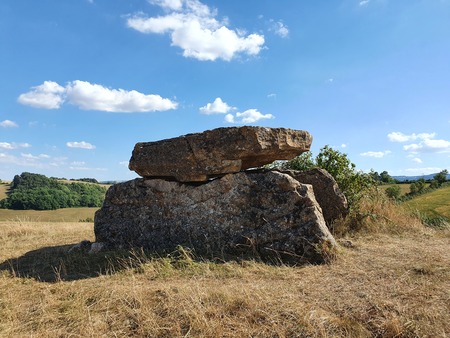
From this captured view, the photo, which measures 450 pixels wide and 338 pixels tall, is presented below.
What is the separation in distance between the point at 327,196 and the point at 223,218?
359 cm

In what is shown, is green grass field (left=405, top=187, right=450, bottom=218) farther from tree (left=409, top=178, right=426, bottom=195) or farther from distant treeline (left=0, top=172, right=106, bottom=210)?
distant treeline (left=0, top=172, right=106, bottom=210)

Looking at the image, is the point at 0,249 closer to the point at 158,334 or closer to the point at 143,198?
the point at 143,198

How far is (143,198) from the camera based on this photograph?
355 inches

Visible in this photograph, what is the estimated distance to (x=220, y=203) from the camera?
8.27 m

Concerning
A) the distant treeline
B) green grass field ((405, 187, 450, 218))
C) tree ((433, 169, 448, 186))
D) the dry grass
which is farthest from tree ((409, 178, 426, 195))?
the distant treeline

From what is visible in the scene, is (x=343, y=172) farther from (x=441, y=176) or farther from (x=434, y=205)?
(x=441, y=176)

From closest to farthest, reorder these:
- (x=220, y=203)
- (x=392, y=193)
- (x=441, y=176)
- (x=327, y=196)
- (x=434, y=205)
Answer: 1. (x=220, y=203)
2. (x=327, y=196)
3. (x=434, y=205)
4. (x=392, y=193)
5. (x=441, y=176)

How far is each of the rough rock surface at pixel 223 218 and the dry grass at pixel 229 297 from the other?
0.70m

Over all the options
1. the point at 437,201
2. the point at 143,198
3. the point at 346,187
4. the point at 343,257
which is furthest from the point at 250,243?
the point at 437,201

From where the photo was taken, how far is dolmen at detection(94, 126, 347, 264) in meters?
7.43

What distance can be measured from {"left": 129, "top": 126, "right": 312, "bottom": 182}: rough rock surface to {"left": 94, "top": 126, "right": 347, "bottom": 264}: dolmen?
25mm

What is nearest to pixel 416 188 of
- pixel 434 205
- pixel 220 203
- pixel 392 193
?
pixel 392 193

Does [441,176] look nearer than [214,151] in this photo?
No

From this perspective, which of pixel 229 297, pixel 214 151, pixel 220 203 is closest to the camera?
pixel 229 297
